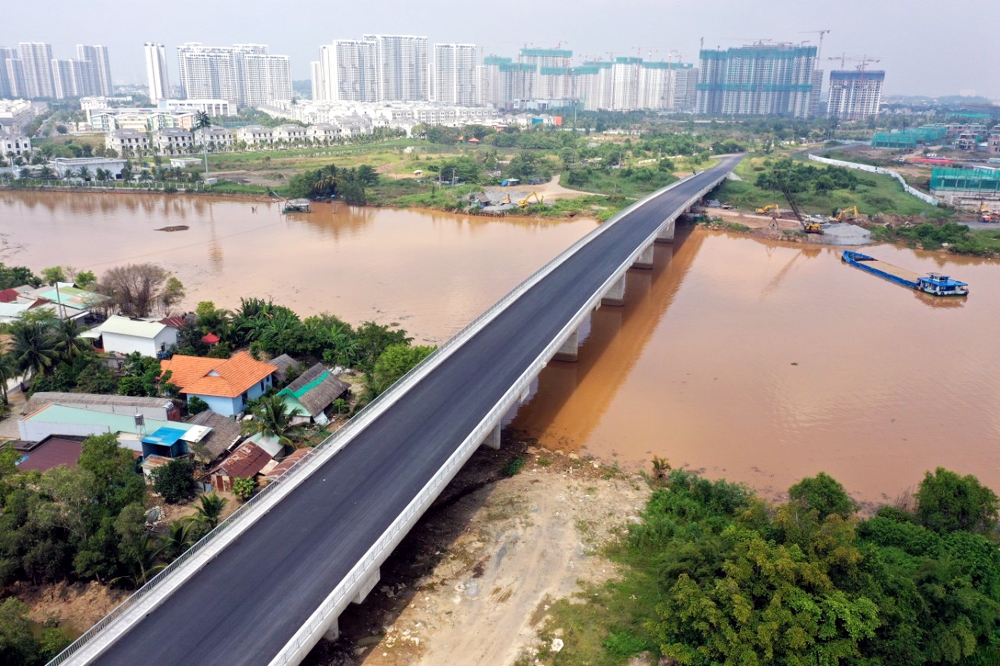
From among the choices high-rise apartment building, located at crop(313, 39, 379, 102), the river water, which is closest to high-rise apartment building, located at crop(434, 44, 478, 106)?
high-rise apartment building, located at crop(313, 39, 379, 102)

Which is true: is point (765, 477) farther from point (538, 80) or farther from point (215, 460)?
point (538, 80)

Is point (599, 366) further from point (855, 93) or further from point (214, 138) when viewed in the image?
point (855, 93)

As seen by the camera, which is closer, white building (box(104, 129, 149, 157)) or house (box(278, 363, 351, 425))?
house (box(278, 363, 351, 425))

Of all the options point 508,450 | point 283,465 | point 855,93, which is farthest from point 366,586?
point 855,93

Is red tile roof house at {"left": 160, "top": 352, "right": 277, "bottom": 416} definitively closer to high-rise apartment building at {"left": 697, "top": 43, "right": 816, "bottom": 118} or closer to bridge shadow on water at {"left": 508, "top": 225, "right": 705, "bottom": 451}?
bridge shadow on water at {"left": 508, "top": 225, "right": 705, "bottom": 451}

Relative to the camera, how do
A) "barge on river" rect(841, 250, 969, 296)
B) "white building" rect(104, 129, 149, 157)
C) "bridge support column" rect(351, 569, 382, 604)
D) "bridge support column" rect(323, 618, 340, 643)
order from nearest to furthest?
A: "bridge support column" rect(351, 569, 382, 604), "bridge support column" rect(323, 618, 340, 643), "barge on river" rect(841, 250, 969, 296), "white building" rect(104, 129, 149, 157)

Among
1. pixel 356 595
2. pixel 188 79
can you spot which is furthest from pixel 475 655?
pixel 188 79
